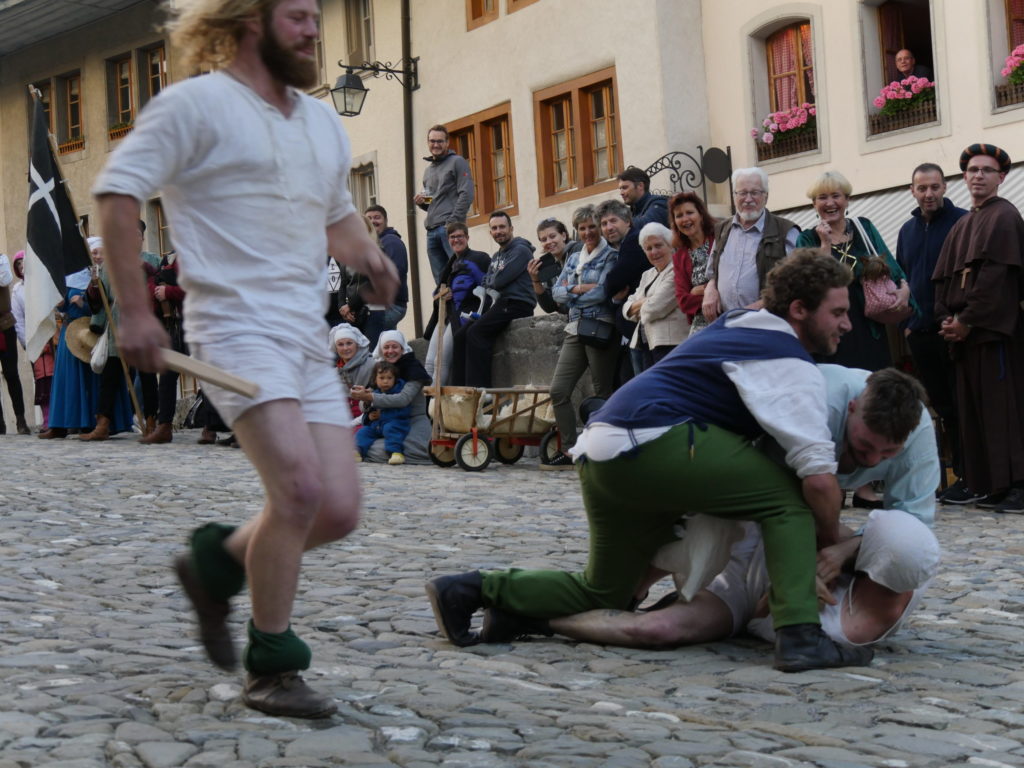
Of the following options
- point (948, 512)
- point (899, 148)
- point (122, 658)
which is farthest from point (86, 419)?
point (122, 658)

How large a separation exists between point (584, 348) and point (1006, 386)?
4.06m

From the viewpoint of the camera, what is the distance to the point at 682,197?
1166cm

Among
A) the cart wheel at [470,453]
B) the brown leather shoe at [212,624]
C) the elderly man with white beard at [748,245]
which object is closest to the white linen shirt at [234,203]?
the brown leather shoe at [212,624]

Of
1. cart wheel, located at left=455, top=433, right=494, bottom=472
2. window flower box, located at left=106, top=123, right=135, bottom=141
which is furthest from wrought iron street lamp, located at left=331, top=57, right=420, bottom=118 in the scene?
cart wheel, located at left=455, top=433, right=494, bottom=472

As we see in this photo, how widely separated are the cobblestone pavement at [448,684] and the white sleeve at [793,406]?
0.67 metres

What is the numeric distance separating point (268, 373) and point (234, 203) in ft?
1.49

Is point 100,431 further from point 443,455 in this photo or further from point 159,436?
point 443,455

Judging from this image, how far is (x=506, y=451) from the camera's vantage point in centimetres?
1540

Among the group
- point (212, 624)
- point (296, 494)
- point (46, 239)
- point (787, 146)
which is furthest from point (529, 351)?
point (296, 494)

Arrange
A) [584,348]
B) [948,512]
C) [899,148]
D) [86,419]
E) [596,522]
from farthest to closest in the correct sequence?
1. [899,148]
2. [86,419]
3. [584,348]
4. [948,512]
5. [596,522]

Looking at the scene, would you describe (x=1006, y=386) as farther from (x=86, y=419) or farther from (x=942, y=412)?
(x=86, y=419)

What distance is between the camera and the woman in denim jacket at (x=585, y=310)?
13.5m

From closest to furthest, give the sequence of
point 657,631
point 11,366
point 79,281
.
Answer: point 657,631 → point 79,281 → point 11,366

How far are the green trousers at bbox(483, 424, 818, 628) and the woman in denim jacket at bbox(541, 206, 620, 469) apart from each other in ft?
24.4
